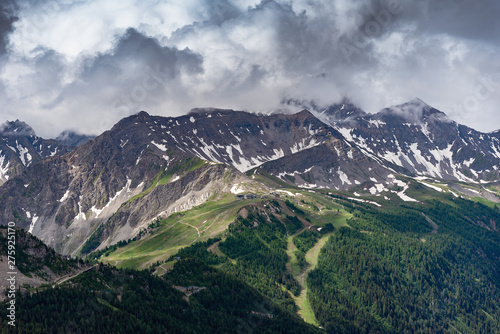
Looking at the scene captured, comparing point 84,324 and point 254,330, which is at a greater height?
point 84,324

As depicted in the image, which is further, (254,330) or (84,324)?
(254,330)

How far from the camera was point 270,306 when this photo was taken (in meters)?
189

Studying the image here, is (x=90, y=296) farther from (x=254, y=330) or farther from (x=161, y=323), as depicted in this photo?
(x=254, y=330)

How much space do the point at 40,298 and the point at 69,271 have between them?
85.5 ft

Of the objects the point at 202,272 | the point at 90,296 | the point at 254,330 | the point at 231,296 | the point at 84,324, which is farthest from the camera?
the point at 202,272

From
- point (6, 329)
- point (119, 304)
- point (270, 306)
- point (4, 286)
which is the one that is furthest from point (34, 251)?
point (270, 306)

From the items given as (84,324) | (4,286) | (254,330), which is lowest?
(254,330)

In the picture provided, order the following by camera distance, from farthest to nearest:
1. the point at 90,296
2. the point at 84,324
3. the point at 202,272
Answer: the point at 202,272, the point at 90,296, the point at 84,324

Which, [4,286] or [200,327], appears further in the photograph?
[200,327]

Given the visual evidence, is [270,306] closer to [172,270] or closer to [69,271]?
[172,270]

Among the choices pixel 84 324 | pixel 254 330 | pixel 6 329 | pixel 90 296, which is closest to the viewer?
pixel 6 329

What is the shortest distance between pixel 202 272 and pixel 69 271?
65021 millimetres

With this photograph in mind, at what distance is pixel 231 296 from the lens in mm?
180625

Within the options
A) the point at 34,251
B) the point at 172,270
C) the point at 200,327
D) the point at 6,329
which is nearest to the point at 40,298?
the point at 6,329
